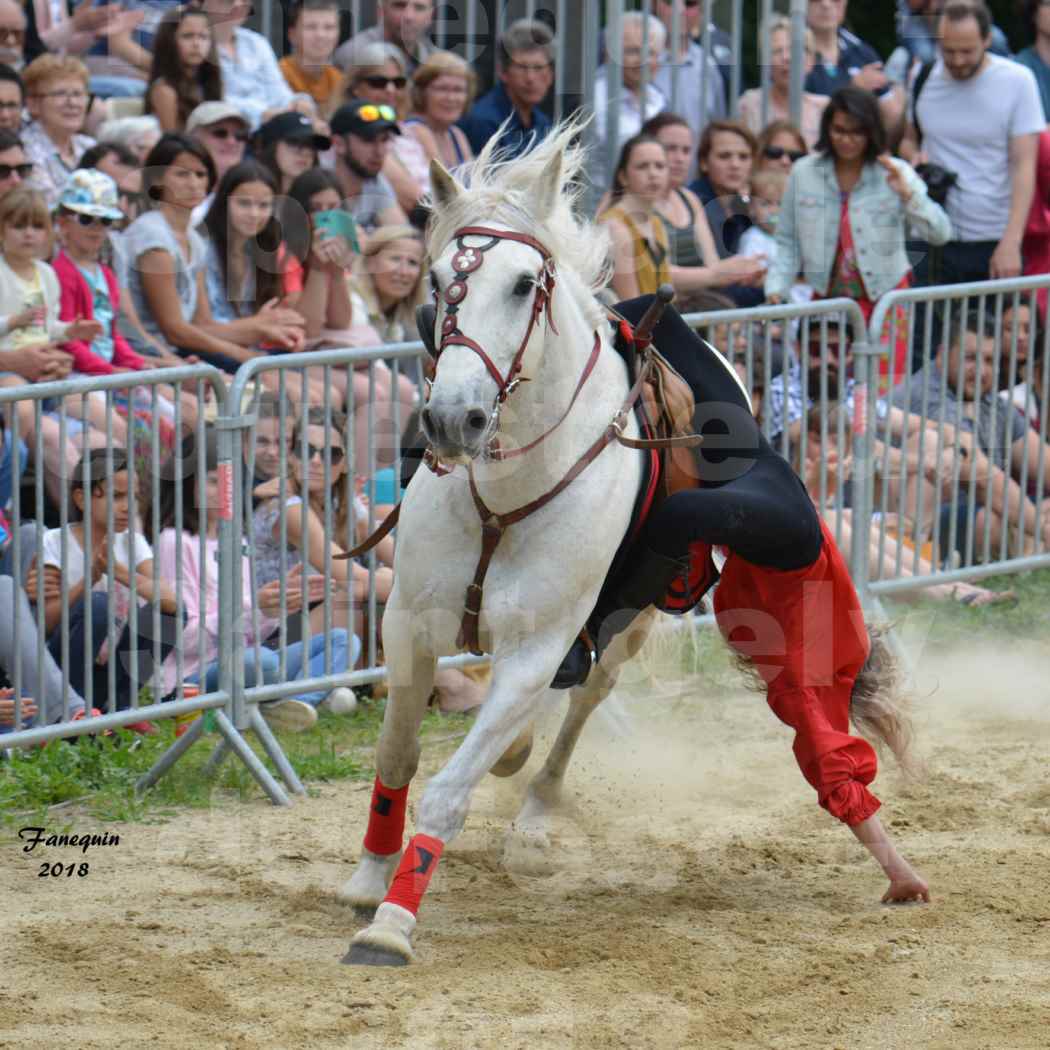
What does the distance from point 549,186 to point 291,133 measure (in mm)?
4519

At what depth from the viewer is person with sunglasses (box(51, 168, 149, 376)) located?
8.08 metres

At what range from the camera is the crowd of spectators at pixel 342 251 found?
6.44m

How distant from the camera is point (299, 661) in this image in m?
6.92

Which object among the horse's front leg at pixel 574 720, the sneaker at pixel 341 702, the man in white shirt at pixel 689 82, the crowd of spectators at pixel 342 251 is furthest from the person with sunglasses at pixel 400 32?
the horse's front leg at pixel 574 720

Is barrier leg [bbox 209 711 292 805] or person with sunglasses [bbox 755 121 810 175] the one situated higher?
person with sunglasses [bbox 755 121 810 175]

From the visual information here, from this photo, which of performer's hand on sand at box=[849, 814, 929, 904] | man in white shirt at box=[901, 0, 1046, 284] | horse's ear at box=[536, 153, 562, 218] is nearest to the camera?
horse's ear at box=[536, 153, 562, 218]

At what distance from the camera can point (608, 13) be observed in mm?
10469

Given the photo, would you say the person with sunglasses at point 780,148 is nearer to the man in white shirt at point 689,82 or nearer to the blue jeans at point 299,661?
the man in white shirt at point 689,82

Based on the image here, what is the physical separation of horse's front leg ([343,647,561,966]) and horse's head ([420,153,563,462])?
731mm

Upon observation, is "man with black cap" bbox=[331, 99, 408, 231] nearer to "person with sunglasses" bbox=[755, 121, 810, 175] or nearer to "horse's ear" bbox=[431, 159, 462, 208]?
"person with sunglasses" bbox=[755, 121, 810, 175]

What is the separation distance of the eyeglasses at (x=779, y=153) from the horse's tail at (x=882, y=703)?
5.42 metres

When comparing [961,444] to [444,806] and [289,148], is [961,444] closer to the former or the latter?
[289,148]

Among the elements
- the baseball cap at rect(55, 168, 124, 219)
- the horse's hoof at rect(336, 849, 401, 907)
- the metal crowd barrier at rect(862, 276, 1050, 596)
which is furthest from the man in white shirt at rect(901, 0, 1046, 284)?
the horse's hoof at rect(336, 849, 401, 907)

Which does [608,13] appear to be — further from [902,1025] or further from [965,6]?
[902,1025]
